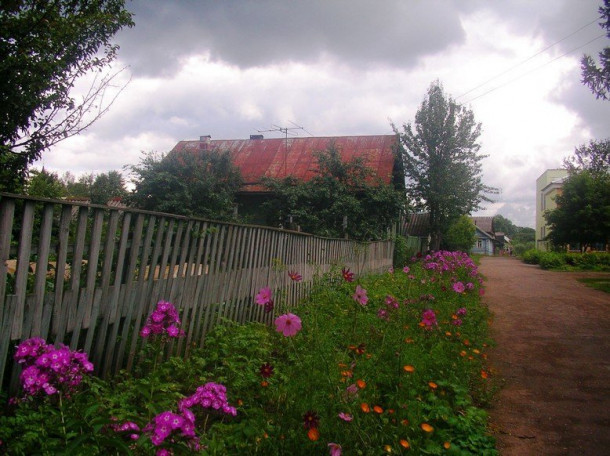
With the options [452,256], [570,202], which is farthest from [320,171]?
[570,202]

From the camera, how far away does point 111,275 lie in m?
3.36

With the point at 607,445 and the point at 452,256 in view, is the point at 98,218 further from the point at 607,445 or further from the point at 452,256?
the point at 452,256

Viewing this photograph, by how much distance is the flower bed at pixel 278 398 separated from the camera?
5.84 ft

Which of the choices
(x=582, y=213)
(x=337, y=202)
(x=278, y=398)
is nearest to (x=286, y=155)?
(x=337, y=202)

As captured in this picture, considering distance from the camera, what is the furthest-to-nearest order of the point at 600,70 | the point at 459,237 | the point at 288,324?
1. the point at 459,237
2. the point at 600,70
3. the point at 288,324

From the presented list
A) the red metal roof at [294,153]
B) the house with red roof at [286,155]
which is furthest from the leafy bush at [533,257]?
the red metal roof at [294,153]

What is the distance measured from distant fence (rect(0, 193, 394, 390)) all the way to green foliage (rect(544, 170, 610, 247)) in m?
27.7

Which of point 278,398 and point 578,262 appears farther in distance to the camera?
point 578,262

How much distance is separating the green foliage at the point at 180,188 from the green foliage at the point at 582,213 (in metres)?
23.4

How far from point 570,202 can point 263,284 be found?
2847 centimetres

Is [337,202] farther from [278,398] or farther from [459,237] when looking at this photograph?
[459,237]

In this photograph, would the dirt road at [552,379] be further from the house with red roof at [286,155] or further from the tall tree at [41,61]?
the house with red roof at [286,155]

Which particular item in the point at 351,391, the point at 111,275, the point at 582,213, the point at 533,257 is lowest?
the point at 351,391

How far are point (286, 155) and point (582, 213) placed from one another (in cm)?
1931
